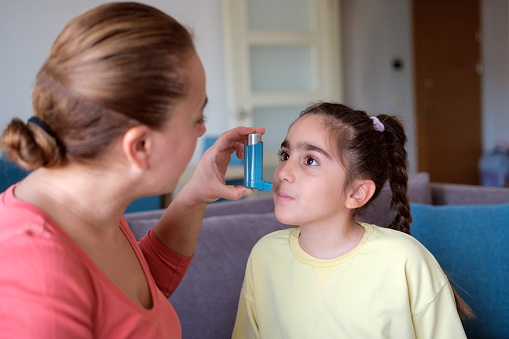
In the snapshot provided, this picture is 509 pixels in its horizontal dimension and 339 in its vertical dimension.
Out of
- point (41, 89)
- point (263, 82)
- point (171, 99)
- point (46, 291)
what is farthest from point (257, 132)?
point (263, 82)

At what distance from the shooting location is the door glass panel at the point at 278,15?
14.4ft

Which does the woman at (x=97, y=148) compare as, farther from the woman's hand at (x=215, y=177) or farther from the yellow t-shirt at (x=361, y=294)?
the yellow t-shirt at (x=361, y=294)

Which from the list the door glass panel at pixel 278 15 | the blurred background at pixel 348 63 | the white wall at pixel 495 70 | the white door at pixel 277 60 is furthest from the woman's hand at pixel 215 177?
the white wall at pixel 495 70

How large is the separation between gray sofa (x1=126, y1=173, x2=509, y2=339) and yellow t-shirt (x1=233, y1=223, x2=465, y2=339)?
0.21 meters

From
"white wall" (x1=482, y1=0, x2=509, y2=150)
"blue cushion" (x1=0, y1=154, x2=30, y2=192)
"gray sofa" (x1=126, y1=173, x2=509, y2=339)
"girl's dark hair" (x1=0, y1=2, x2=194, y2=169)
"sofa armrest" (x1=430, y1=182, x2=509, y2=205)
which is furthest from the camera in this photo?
"white wall" (x1=482, y1=0, x2=509, y2=150)

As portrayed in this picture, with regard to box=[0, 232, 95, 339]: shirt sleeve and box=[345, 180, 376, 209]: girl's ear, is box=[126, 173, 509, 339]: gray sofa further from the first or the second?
box=[0, 232, 95, 339]: shirt sleeve

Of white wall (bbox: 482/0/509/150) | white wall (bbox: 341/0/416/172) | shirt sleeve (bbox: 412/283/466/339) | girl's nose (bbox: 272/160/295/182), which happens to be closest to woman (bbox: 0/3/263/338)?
girl's nose (bbox: 272/160/295/182)

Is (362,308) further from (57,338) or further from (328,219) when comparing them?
(57,338)

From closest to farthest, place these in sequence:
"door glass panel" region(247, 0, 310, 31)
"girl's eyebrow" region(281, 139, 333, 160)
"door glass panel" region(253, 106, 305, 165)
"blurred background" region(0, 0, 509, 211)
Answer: "girl's eyebrow" region(281, 139, 333, 160) → "blurred background" region(0, 0, 509, 211) → "door glass panel" region(247, 0, 310, 31) → "door glass panel" region(253, 106, 305, 165)

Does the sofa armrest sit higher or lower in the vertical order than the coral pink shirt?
lower

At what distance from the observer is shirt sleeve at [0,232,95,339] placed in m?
0.60

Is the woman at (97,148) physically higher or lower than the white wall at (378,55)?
lower

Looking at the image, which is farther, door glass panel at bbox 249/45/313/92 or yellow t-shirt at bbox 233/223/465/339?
door glass panel at bbox 249/45/313/92

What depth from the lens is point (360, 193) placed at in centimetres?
126
